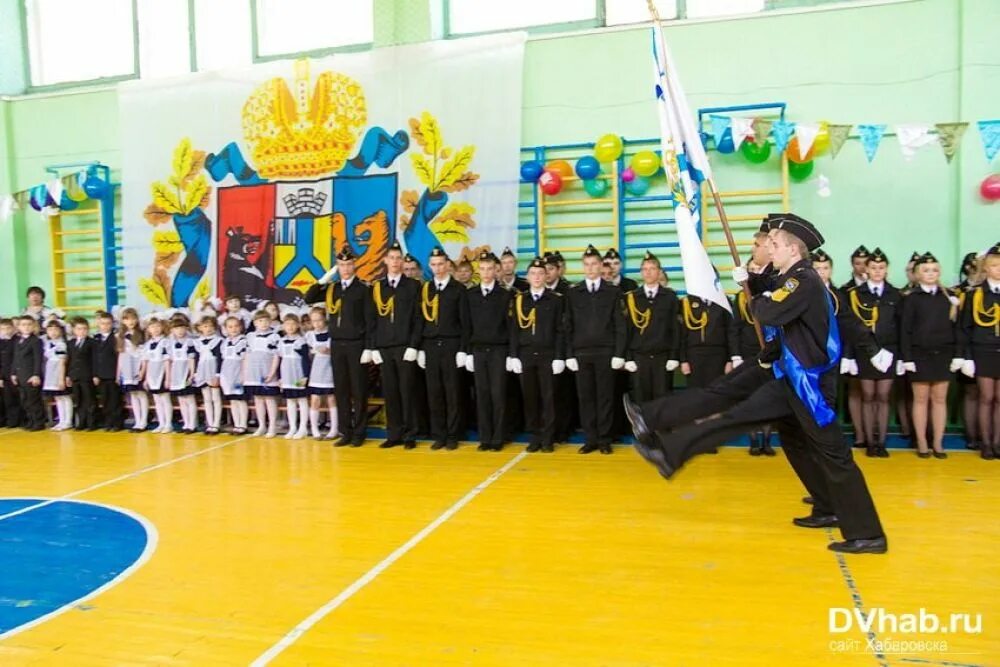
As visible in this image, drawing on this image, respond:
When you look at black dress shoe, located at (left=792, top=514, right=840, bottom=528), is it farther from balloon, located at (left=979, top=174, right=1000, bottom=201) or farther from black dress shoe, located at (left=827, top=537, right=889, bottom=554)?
balloon, located at (left=979, top=174, right=1000, bottom=201)

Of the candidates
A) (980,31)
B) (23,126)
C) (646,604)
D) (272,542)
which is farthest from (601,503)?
(23,126)

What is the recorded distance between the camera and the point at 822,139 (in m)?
6.40

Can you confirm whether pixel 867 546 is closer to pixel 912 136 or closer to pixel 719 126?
pixel 912 136

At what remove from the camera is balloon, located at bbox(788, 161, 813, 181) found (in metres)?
6.70

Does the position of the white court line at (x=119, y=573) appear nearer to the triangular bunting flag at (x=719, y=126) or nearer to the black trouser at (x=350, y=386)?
the black trouser at (x=350, y=386)

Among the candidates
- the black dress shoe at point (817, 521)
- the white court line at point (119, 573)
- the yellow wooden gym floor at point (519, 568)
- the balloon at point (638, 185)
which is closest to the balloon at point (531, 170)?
the balloon at point (638, 185)

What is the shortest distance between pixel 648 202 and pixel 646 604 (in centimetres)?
480

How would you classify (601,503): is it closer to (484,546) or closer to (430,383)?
(484,546)

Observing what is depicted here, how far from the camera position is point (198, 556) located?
3875mm

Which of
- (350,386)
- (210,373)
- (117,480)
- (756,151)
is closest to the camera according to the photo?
(117,480)

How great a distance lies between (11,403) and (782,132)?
8194 mm

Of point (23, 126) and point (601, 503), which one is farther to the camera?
point (23, 126)

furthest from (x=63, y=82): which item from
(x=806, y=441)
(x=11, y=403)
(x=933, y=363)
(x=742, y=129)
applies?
(x=933, y=363)

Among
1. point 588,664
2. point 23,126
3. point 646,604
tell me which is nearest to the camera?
point 588,664
